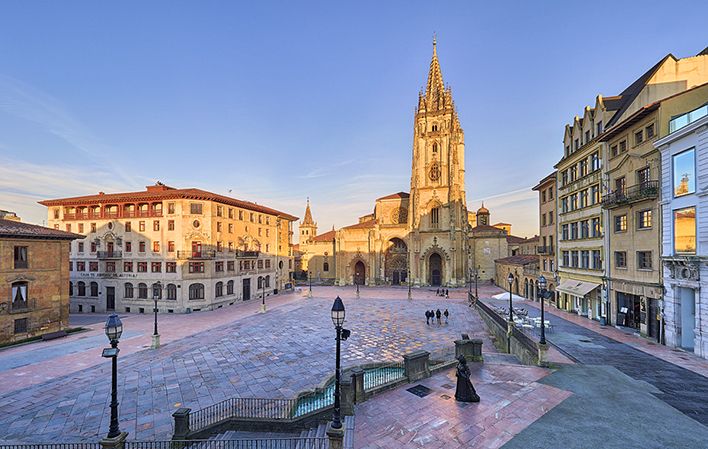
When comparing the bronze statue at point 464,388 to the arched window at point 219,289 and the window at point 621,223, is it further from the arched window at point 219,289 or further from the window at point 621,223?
the arched window at point 219,289

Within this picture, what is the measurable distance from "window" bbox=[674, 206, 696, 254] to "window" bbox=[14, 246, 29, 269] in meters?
42.3

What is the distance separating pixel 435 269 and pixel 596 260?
33.1m

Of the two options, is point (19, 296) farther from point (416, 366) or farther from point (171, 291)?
point (416, 366)

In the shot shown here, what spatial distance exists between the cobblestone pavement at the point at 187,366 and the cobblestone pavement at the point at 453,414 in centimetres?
482

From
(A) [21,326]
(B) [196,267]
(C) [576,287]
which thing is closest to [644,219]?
(C) [576,287]

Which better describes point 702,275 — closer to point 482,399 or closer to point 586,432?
point 586,432

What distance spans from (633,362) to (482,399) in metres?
9.41

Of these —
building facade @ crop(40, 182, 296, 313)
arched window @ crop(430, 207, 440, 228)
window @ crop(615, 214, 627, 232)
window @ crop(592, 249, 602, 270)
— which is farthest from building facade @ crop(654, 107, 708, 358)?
arched window @ crop(430, 207, 440, 228)

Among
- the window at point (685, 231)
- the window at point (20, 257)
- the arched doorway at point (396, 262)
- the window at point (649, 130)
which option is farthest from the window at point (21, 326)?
the arched doorway at point (396, 262)

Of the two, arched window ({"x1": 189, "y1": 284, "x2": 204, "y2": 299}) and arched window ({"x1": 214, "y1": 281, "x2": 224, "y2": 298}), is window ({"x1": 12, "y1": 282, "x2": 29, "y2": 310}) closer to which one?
arched window ({"x1": 189, "y1": 284, "x2": 204, "y2": 299})

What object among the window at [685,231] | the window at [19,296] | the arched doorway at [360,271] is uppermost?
the window at [685,231]

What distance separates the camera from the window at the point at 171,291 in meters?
32.7

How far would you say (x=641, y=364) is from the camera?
14.0m

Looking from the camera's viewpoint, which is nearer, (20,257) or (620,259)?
(620,259)
